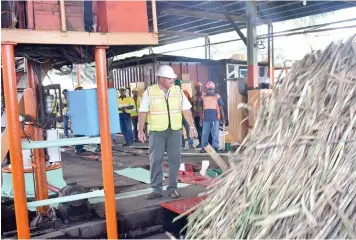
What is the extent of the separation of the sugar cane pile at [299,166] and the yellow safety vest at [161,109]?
94.3 inches

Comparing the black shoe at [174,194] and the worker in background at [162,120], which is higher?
the worker in background at [162,120]

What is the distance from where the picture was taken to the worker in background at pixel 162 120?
4984 mm

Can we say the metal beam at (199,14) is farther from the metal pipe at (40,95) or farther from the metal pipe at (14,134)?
the metal pipe at (14,134)

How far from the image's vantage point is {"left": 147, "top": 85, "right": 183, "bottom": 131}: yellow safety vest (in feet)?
16.4

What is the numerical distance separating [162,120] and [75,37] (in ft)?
6.09

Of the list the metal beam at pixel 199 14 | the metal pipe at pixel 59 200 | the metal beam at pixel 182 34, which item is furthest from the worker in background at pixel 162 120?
the metal beam at pixel 182 34

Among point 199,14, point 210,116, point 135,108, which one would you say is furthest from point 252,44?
point 135,108

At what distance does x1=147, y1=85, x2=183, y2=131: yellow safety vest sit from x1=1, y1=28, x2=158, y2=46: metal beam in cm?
126

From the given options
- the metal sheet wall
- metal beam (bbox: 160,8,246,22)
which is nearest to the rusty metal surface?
metal beam (bbox: 160,8,246,22)

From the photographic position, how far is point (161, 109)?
500 cm

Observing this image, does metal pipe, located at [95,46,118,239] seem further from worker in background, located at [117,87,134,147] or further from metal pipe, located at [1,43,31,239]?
worker in background, located at [117,87,134,147]

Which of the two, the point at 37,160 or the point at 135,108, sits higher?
the point at 135,108

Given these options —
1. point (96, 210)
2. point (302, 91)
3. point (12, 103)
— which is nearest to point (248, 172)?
point (302, 91)

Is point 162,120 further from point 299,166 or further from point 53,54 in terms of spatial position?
point 299,166
